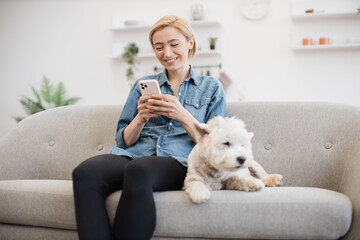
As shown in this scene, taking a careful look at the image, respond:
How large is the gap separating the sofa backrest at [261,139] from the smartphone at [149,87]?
0.57 metres

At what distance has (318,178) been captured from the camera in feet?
6.66

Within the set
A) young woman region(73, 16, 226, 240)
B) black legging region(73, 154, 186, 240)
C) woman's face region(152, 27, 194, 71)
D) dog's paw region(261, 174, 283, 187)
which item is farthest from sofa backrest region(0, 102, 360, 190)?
black legging region(73, 154, 186, 240)

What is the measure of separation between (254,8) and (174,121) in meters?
3.25

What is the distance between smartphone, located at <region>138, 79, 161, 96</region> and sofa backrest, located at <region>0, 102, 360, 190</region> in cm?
57

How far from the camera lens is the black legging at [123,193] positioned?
1468mm

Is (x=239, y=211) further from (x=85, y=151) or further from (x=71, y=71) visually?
(x=71, y=71)

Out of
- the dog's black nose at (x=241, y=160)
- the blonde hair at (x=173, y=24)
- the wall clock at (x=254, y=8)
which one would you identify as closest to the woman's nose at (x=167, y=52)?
the blonde hair at (x=173, y=24)

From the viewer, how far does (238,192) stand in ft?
5.34

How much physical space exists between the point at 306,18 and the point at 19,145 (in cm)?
358

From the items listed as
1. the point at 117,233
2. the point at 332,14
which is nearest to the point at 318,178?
the point at 117,233

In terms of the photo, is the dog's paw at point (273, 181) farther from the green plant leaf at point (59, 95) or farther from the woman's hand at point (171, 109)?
the green plant leaf at point (59, 95)

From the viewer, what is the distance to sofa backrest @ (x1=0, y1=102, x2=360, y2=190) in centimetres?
203

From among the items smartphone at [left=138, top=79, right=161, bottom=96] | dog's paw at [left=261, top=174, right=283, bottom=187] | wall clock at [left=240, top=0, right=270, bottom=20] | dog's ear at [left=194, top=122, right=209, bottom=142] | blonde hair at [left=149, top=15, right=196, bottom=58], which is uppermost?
wall clock at [left=240, top=0, right=270, bottom=20]

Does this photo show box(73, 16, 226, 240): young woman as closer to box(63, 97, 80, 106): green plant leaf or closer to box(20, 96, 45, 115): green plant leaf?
box(63, 97, 80, 106): green plant leaf
